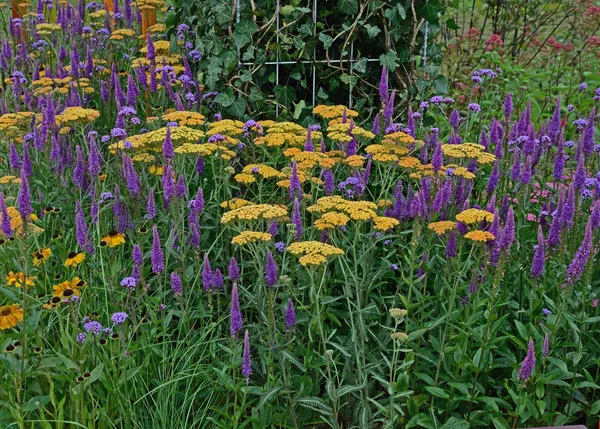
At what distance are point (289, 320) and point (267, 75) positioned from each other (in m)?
2.75

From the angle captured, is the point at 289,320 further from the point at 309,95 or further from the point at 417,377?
the point at 309,95

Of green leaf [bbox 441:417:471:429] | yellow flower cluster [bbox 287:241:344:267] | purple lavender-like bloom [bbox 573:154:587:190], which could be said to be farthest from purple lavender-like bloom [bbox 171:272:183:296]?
purple lavender-like bloom [bbox 573:154:587:190]

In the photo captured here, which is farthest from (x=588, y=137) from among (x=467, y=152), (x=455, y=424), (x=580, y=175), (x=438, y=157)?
(x=455, y=424)

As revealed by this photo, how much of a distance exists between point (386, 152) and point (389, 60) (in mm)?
1777

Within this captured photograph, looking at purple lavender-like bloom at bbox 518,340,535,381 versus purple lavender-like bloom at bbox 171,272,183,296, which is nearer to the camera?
purple lavender-like bloom at bbox 518,340,535,381

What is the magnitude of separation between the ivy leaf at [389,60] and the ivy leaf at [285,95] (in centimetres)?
66

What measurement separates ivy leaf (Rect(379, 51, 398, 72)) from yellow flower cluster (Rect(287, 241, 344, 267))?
8.79 feet

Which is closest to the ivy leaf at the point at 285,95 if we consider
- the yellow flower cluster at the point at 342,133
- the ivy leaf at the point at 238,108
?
the ivy leaf at the point at 238,108

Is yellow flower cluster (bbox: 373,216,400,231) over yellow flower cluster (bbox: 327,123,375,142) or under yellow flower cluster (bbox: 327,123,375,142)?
under

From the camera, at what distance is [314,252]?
9.36 feet

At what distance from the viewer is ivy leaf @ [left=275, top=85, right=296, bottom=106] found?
5.27 meters

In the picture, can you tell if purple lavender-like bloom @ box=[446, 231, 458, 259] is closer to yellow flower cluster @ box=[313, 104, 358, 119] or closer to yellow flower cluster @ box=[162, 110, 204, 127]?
yellow flower cluster @ box=[313, 104, 358, 119]

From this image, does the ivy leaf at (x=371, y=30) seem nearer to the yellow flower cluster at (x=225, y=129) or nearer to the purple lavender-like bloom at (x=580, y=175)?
the yellow flower cluster at (x=225, y=129)

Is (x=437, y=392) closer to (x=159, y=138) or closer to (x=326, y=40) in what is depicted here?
(x=159, y=138)
